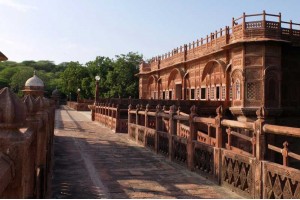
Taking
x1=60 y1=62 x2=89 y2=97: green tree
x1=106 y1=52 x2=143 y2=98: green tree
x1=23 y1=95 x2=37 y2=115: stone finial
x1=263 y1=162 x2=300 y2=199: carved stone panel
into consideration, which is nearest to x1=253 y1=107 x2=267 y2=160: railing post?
x1=263 y1=162 x2=300 y2=199: carved stone panel

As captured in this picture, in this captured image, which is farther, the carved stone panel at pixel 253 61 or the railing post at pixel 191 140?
the carved stone panel at pixel 253 61

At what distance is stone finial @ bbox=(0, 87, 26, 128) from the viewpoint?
195 centimetres

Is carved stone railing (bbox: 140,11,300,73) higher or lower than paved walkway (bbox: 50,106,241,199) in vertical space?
higher

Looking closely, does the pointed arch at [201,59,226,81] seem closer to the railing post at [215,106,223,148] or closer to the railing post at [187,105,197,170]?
the railing post at [187,105,197,170]

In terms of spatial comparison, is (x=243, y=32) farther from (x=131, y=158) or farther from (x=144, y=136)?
(x=131, y=158)

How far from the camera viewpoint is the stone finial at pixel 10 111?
1953mm

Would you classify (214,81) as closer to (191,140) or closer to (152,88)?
(152,88)

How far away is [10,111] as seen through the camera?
1966mm

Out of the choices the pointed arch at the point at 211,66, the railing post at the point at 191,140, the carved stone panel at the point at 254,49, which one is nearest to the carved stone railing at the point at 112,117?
the pointed arch at the point at 211,66

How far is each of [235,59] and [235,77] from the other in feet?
4.06

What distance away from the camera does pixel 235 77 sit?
21.2 metres

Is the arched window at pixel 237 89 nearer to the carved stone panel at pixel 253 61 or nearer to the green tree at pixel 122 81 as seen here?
the carved stone panel at pixel 253 61

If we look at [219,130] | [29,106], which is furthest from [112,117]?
[29,106]

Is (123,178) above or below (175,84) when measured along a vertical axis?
below
